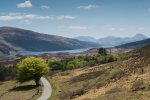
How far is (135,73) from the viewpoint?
64375mm

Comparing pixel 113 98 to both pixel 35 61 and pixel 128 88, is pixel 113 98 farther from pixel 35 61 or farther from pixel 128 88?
pixel 35 61

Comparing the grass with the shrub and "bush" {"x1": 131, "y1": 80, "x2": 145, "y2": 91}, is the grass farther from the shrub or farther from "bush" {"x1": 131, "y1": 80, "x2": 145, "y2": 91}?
"bush" {"x1": 131, "y1": 80, "x2": 145, "y2": 91}

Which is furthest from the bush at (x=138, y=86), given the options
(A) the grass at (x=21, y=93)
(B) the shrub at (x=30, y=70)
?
(B) the shrub at (x=30, y=70)

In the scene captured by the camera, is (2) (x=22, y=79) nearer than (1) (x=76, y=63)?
Yes

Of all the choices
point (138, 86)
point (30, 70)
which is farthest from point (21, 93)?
point (138, 86)

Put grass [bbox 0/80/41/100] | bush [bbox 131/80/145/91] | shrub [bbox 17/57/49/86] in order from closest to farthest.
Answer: bush [bbox 131/80/145/91], grass [bbox 0/80/41/100], shrub [bbox 17/57/49/86]

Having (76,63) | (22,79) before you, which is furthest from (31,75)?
(76,63)

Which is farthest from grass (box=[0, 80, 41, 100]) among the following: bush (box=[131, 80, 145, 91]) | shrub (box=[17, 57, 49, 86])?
bush (box=[131, 80, 145, 91])

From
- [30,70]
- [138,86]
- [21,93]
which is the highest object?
[138,86]

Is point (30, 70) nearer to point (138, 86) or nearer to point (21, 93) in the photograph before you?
point (21, 93)

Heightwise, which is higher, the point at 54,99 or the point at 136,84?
the point at 136,84

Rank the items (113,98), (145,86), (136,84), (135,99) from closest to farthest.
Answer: (135,99)
(113,98)
(145,86)
(136,84)

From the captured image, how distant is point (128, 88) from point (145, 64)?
831 inches

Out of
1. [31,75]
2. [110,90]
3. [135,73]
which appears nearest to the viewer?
[110,90]
